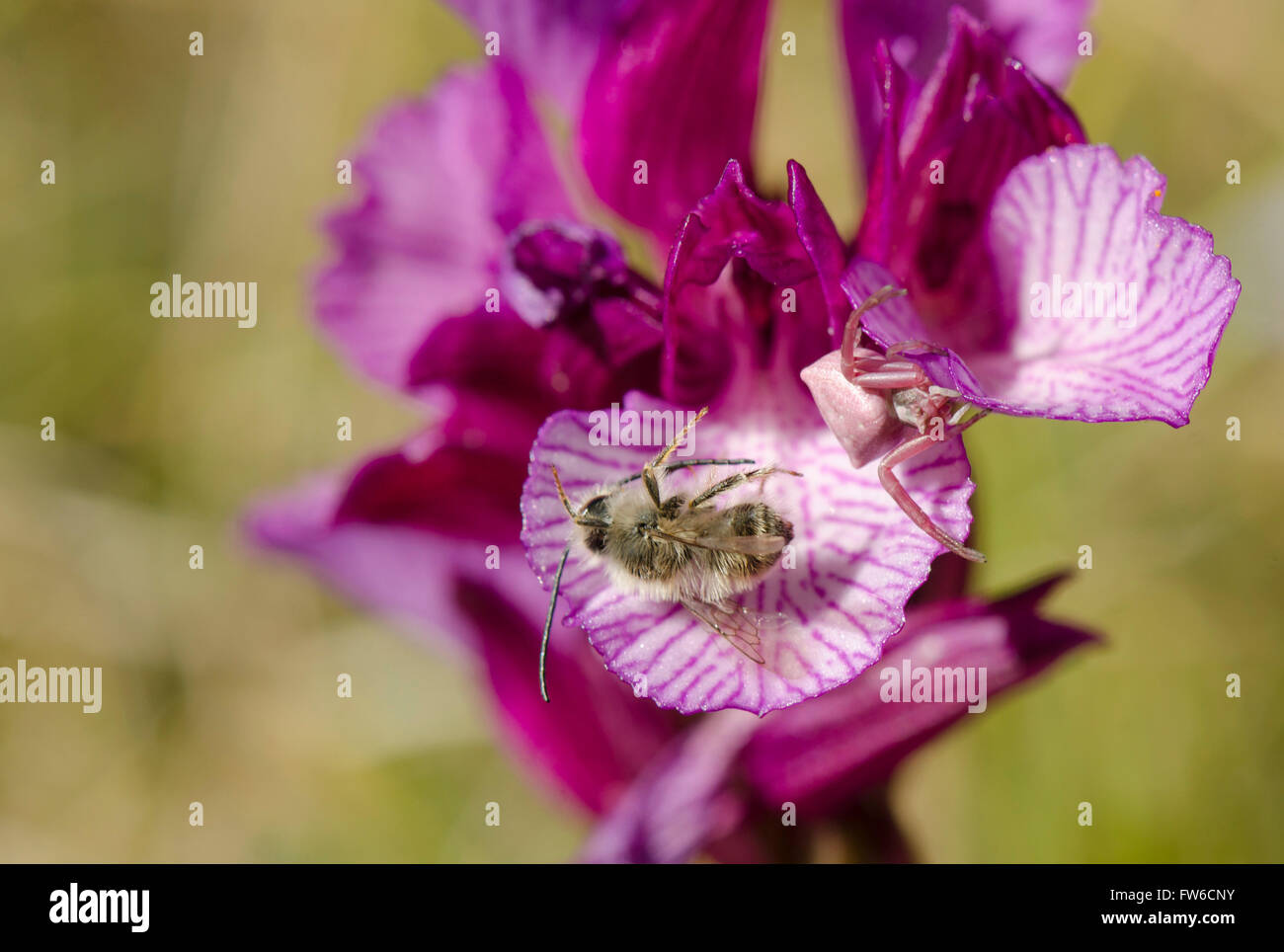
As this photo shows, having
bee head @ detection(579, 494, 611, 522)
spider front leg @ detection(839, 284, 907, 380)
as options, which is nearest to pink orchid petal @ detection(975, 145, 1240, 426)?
spider front leg @ detection(839, 284, 907, 380)

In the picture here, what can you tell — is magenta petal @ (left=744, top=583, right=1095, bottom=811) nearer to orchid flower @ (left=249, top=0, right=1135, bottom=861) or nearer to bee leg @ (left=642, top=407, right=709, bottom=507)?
orchid flower @ (left=249, top=0, right=1135, bottom=861)

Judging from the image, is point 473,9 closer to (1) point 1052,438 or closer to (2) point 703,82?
(2) point 703,82

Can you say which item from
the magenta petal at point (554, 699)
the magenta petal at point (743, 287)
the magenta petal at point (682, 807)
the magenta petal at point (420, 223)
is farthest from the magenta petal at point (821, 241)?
the magenta petal at point (554, 699)

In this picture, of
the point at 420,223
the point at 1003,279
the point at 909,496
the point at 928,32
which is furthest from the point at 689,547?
the point at 928,32

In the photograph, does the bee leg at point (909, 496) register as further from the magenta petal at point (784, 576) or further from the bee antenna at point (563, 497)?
the bee antenna at point (563, 497)

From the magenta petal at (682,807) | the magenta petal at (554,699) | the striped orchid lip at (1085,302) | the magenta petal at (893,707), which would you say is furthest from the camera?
the magenta petal at (554,699)
